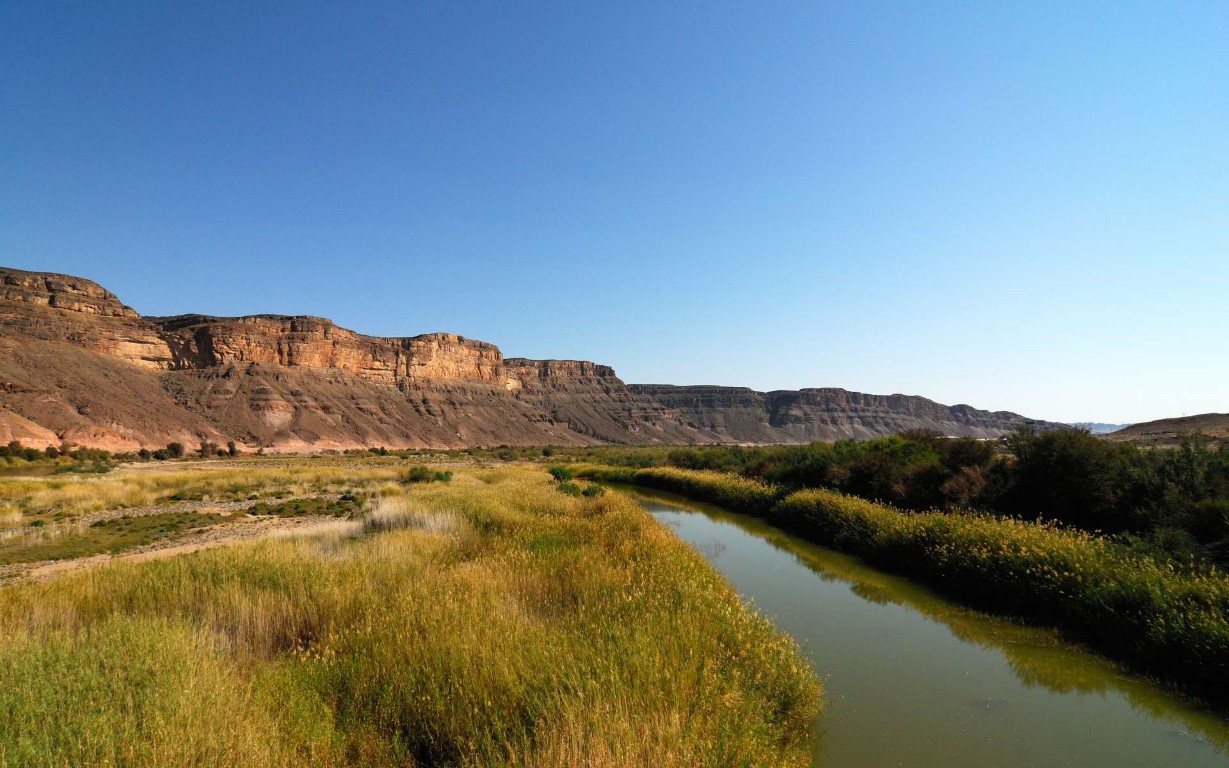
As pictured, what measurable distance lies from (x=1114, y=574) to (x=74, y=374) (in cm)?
9258

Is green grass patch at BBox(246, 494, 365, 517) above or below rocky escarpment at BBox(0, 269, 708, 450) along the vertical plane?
below

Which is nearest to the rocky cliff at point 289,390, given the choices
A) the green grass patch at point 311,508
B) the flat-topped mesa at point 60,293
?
the flat-topped mesa at point 60,293

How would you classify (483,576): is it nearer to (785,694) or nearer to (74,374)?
(785,694)

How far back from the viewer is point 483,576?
742cm

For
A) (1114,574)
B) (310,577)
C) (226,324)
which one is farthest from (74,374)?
(1114,574)

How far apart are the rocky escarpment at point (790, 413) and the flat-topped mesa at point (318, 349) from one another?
57.1 meters

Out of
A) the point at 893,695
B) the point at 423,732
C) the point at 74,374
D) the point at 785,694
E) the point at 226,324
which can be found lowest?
the point at 893,695

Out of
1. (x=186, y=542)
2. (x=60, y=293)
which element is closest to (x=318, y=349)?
(x=60, y=293)

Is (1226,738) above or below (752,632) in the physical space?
below

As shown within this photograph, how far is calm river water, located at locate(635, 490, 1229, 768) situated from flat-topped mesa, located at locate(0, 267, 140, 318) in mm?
104597

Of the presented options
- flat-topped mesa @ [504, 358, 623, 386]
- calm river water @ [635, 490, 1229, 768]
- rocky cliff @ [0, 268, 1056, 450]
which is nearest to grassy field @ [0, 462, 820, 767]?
calm river water @ [635, 490, 1229, 768]

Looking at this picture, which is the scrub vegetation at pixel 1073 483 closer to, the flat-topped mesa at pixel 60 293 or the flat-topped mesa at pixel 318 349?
the flat-topped mesa at pixel 318 349

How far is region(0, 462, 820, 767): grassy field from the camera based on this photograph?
11.0ft

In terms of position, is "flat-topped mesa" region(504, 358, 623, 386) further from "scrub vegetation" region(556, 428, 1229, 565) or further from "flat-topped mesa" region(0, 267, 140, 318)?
"scrub vegetation" region(556, 428, 1229, 565)
